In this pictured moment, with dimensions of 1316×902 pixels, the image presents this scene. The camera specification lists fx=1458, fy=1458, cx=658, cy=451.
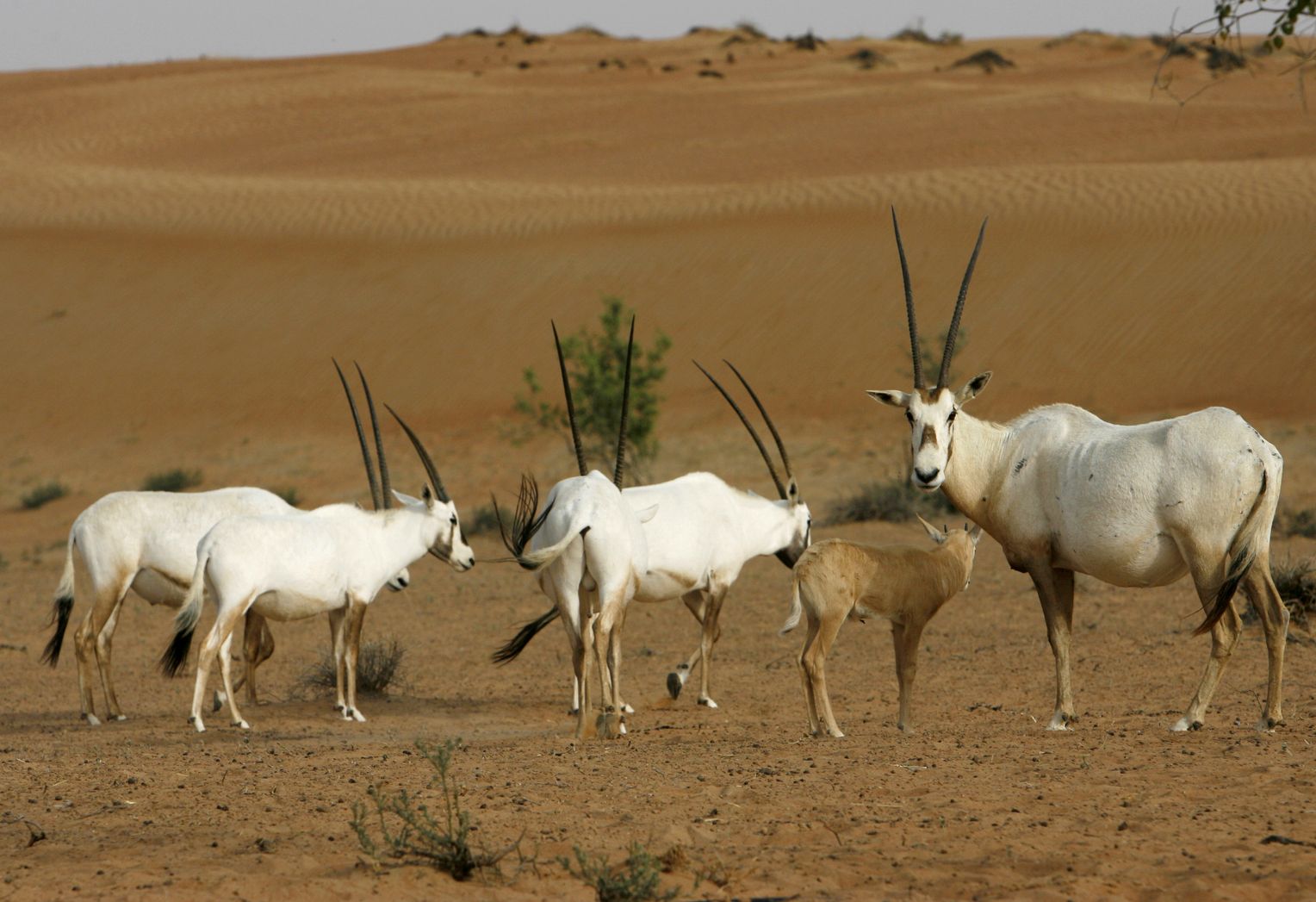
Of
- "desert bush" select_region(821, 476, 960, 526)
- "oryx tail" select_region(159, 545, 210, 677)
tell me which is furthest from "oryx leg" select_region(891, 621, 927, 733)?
"desert bush" select_region(821, 476, 960, 526)

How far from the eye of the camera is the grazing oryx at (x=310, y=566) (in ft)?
31.0

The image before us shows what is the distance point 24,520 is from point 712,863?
2239 cm

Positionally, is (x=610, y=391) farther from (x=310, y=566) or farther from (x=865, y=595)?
(x=865, y=595)

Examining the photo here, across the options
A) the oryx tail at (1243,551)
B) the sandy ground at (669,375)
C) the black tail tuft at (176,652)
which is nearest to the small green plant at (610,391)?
the sandy ground at (669,375)

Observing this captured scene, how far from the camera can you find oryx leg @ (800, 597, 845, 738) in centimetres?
823

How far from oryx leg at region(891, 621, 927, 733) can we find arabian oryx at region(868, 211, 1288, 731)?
Answer: 0.85 m

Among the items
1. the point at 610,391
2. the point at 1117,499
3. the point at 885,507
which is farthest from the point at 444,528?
the point at 610,391

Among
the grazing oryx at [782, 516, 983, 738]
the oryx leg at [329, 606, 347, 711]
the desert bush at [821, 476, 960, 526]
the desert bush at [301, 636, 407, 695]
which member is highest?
the grazing oryx at [782, 516, 983, 738]

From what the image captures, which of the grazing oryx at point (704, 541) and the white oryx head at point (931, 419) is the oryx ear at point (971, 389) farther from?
the grazing oryx at point (704, 541)

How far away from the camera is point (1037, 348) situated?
28281 mm

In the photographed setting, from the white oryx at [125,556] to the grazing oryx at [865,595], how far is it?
429 cm

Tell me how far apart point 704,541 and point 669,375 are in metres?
19.6

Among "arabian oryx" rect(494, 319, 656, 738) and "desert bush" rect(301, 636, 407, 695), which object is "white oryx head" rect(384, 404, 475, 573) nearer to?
"desert bush" rect(301, 636, 407, 695)

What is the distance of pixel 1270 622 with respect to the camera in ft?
24.8
